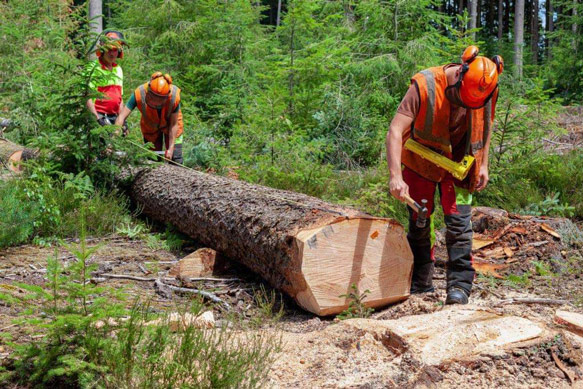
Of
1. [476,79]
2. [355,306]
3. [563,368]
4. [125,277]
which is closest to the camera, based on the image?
[563,368]

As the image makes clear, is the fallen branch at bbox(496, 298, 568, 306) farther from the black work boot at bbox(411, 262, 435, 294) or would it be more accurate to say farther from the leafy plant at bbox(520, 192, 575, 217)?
the leafy plant at bbox(520, 192, 575, 217)

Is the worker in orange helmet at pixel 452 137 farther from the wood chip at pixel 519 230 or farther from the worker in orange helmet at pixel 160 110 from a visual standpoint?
the worker in orange helmet at pixel 160 110

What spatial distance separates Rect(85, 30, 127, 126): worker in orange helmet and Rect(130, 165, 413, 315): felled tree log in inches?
91.7

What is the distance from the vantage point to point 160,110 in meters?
7.09

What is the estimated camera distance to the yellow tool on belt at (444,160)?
396 cm

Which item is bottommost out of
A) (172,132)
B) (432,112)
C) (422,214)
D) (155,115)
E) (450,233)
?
(450,233)

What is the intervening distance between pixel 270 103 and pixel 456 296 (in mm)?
Answer: 5840

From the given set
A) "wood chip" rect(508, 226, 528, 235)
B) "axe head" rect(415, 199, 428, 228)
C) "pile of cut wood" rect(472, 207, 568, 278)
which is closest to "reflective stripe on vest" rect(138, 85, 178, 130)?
"pile of cut wood" rect(472, 207, 568, 278)

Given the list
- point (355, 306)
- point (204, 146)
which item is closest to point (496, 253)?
point (355, 306)

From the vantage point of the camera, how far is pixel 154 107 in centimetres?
700

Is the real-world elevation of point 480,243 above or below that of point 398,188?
below

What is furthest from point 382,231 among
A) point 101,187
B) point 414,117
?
point 101,187

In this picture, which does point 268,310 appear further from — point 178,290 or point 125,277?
point 125,277

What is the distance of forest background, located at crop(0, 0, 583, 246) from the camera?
19.7ft
